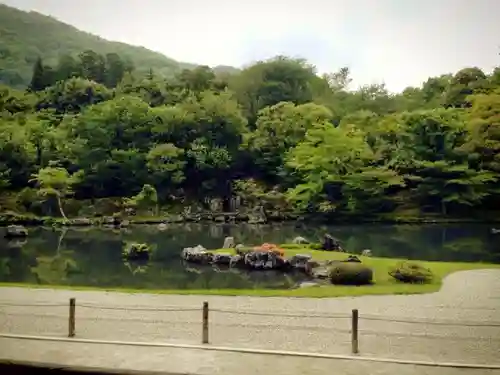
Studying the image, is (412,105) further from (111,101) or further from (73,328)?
(73,328)

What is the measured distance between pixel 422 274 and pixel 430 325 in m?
1.39

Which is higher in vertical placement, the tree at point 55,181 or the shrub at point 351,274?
the tree at point 55,181

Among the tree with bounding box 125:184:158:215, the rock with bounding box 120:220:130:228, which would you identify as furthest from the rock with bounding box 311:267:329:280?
the rock with bounding box 120:220:130:228

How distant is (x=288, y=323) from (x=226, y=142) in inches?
161

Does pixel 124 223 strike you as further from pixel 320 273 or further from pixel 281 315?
pixel 281 315

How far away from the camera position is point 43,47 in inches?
301

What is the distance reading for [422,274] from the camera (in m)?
6.50

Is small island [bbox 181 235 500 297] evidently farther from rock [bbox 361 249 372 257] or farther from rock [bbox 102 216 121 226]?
rock [bbox 102 216 121 226]

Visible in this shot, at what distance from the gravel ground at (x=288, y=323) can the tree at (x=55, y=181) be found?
185 cm

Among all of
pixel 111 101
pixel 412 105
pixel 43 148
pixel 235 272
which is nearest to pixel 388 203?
pixel 412 105

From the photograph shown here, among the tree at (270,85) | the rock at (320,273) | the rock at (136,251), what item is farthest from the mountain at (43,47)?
the rock at (320,273)

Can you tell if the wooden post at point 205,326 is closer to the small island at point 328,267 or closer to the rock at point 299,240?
the small island at point 328,267

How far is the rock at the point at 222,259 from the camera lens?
795cm

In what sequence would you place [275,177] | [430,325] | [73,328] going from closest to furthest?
1. [73,328]
2. [430,325]
3. [275,177]
